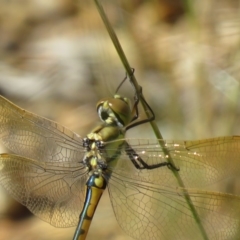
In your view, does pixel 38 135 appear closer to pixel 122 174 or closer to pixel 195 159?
pixel 122 174

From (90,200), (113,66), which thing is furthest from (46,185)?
(113,66)

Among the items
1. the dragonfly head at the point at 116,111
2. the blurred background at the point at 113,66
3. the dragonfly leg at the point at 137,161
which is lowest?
the dragonfly leg at the point at 137,161

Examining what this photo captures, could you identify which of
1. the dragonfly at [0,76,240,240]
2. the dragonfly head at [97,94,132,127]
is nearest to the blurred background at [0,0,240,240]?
the dragonfly head at [97,94,132,127]

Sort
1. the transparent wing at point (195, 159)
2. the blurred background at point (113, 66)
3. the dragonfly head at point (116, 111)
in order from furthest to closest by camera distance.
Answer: the blurred background at point (113, 66) < the dragonfly head at point (116, 111) < the transparent wing at point (195, 159)

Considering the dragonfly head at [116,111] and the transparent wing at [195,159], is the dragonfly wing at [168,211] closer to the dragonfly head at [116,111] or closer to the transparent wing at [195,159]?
the transparent wing at [195,159]

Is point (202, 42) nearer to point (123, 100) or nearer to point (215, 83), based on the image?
point (215, 83)

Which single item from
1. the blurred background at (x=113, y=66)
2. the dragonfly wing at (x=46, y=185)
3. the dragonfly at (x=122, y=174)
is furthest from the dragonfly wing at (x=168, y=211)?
the blurred background at (x=113, y=66)

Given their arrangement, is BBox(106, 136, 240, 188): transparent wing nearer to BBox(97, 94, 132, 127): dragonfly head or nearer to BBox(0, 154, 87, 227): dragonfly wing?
BBox(97, 94, 132, 127): dragonfly head
